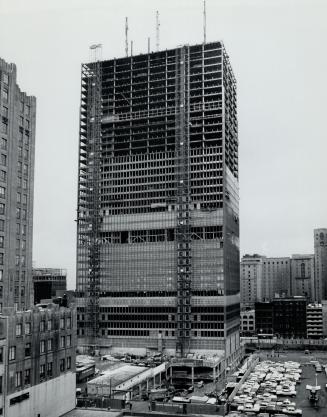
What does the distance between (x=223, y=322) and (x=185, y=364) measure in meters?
27.8

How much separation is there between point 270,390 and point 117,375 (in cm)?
4363

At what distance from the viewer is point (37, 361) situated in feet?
279

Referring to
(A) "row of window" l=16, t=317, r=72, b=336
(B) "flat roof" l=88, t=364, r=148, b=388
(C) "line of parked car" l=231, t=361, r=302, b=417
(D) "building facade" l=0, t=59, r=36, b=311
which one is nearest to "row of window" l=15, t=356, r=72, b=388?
(A) "row of window" l=16, t=317, r=72, b=336

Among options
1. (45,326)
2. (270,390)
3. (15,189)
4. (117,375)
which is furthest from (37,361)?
(270,390)

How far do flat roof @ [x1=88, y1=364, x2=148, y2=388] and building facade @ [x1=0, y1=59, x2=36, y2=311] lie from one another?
3294 cm

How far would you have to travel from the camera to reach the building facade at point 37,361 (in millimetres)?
78250

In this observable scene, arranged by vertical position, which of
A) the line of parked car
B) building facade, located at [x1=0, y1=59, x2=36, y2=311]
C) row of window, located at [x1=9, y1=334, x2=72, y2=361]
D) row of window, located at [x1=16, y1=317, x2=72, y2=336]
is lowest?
the line of parked car

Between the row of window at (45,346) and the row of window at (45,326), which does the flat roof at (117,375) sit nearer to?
the row of window at (45,346)

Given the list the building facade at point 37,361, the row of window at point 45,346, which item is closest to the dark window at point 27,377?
the building facade at point 37,361

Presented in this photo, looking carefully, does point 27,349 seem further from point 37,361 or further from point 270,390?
point 270,390

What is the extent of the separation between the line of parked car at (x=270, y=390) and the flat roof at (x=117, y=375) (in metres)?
26.4

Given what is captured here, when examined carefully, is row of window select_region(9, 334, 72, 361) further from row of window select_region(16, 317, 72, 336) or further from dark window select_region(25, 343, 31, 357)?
row of window select_region(16, 317, 72, 336)

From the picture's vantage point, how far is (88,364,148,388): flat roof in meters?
123

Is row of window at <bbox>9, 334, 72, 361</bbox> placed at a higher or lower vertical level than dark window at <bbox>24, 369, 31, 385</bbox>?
higher
